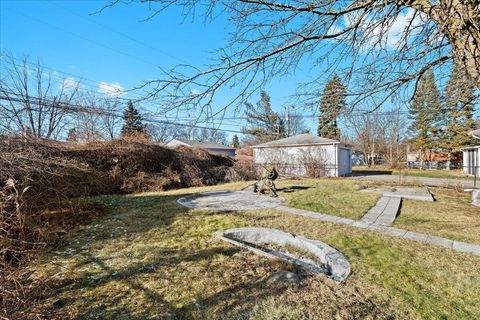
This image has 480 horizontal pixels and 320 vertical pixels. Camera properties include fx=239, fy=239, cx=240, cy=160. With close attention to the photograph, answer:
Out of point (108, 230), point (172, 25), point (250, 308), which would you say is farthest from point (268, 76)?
point (108, 230)

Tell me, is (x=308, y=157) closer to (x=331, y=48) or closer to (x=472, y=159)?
(x=472, y=159)

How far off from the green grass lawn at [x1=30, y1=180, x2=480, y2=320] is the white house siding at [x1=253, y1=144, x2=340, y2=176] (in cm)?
1271

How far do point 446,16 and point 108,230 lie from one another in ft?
18.5

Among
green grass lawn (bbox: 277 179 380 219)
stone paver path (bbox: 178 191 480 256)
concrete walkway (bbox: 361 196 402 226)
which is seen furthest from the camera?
green grass lawn (bbox: 277 179 380 219)

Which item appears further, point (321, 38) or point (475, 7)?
point (321, 38)

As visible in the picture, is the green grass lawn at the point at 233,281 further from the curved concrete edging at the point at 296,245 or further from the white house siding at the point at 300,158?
the white house siding at the point at 300,158

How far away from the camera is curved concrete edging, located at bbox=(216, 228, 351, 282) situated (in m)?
3.06

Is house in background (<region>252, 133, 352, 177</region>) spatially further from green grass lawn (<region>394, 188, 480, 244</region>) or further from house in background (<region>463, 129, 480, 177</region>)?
green grass lawn (<region>394, 188, 480, 244</region>)

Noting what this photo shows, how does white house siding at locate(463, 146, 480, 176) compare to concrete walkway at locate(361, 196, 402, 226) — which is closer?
concrete walkway at locate(361, 196, 402, 226)

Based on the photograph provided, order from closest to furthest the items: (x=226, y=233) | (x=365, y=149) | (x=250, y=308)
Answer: (x=250, y=308) < (x=226, y=233) < (x=365, y=149)

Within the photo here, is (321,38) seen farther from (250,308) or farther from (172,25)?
(250,308)

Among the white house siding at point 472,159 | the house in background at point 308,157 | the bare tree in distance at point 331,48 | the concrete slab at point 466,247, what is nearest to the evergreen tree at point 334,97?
the bare tree in distance at point 331,48

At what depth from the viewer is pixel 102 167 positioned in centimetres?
1031

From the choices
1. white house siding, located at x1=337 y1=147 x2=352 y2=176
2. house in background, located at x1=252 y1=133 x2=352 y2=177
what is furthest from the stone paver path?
white house siding, located at x1=337 y1=147 x2=352 y2=176
